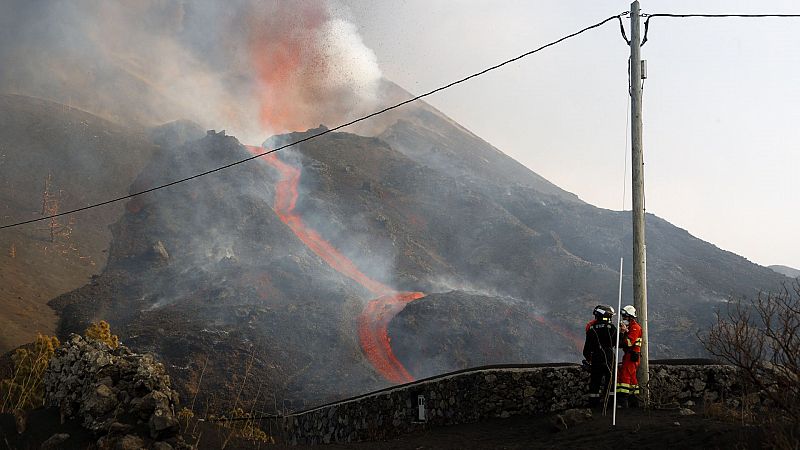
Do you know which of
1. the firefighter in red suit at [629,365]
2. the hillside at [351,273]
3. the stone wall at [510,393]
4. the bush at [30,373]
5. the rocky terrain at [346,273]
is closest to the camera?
the firefighter in red suit at [629,365]

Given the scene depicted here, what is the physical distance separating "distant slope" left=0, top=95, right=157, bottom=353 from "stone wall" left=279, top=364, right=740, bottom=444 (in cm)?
2760

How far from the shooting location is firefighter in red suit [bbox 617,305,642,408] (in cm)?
1184

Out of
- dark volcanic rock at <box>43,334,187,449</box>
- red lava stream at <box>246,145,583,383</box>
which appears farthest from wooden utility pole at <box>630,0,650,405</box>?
red lava stream at <box>246,145,583,383</box>

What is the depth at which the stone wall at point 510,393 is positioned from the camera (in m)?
13.0

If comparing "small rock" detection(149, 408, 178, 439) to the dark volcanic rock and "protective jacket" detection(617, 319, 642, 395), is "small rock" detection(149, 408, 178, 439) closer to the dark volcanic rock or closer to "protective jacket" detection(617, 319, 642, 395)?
the dark volcanic rock

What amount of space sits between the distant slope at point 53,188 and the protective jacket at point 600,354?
31931mm

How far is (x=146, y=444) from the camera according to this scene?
383 inches

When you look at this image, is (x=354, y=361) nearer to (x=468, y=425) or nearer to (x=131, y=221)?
(x=468, y=425)

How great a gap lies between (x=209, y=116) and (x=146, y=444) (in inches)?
4042

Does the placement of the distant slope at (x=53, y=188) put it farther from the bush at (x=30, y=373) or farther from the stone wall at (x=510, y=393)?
the stone wall at (x=510, y=393)

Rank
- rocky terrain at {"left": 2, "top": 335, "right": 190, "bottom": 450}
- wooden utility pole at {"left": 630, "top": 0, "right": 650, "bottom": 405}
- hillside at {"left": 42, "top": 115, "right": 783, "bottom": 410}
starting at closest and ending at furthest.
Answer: rocky terrain at {"left": 2, "top": 335, "right": 190, "bottom": 450} → wooden utility pole at {"left": 630, "top": 0, "right": 650, "bottom": 405} → hillside at {"left": 42, "top": 115, "right": 783, "bottom": 410}

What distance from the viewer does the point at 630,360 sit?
11.8 m

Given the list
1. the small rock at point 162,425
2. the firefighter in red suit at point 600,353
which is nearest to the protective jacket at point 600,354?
the firefighter in red suit at point 600,353

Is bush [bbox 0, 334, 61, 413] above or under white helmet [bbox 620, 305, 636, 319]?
under
